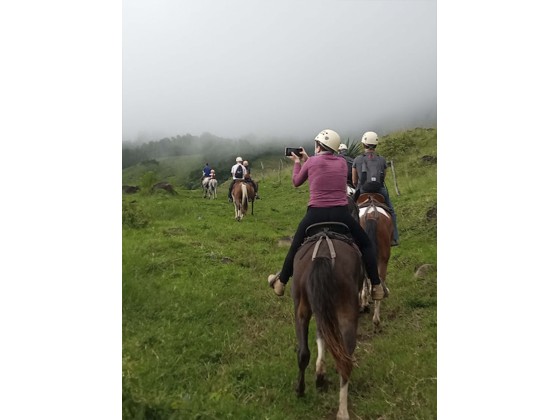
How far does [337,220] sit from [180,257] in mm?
2724

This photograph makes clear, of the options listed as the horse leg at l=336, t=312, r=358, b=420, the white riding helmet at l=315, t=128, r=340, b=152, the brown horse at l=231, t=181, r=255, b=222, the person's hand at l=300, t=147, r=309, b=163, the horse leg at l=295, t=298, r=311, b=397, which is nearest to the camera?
the horse leg at l=336, t=312, r=358, b=420

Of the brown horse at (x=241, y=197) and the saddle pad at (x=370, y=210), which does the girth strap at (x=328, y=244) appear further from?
the brown horse at (x=241, y=197)

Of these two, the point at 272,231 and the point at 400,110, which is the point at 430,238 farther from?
the point at 272,231

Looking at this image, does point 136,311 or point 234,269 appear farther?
point 234,269

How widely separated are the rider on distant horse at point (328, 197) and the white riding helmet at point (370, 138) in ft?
5.17

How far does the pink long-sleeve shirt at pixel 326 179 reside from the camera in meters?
5.24

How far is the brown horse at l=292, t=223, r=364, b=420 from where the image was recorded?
15.1 feet

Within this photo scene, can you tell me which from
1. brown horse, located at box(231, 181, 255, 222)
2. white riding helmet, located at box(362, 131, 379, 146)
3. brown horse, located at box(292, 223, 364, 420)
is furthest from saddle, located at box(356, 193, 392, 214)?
brown horse, located at box(292, 223, 364, 420)

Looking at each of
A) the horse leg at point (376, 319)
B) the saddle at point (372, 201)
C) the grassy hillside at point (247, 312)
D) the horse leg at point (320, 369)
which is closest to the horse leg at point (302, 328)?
the horse leg at point (320, 369)

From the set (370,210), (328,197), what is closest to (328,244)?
(328,197)

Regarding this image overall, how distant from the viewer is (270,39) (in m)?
7.12

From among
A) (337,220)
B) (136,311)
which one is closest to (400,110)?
(337,220)

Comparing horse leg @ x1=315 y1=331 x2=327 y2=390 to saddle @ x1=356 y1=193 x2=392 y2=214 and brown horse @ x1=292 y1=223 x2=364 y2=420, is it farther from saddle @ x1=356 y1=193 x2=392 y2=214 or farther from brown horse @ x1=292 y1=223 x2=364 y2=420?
saddle @ x1=356 y1=193 x2=392 y2=214

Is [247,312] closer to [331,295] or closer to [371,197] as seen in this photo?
[331,295]
